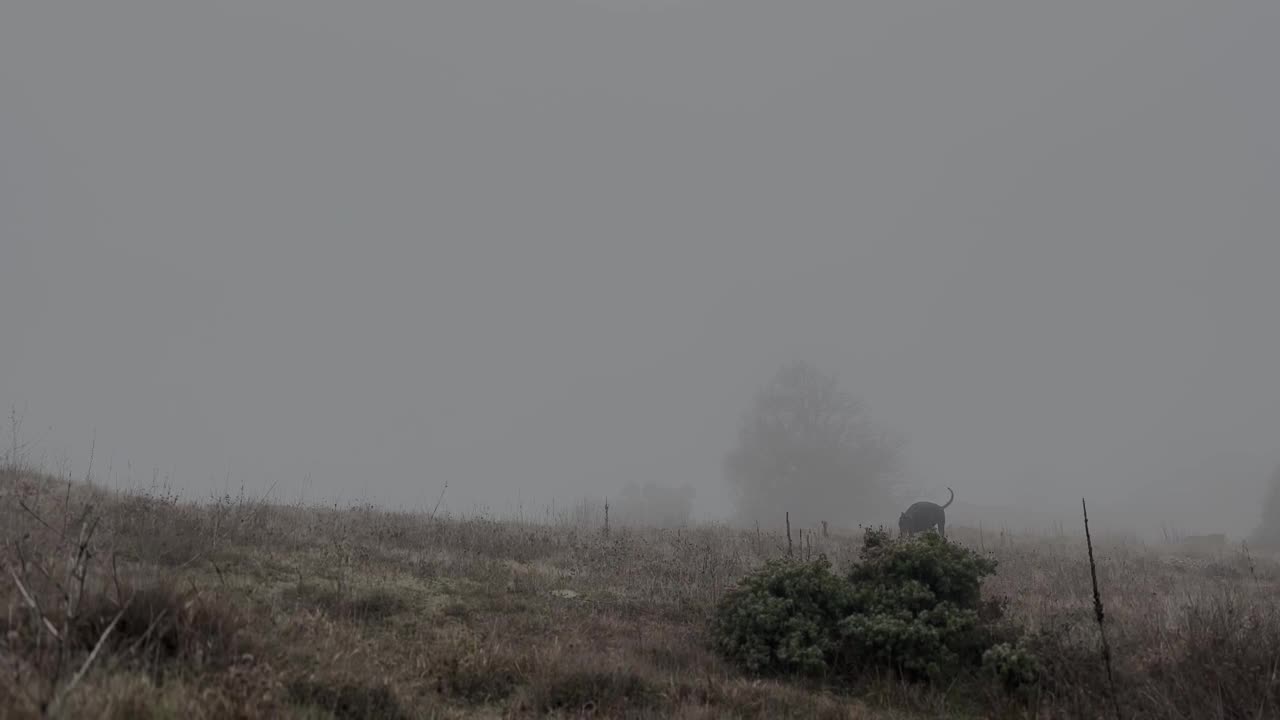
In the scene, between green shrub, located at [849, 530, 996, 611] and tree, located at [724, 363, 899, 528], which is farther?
tree, located at [724, 363, 899, 528]

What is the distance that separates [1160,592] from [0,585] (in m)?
16.4

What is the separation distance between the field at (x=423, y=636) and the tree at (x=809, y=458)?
27039mm

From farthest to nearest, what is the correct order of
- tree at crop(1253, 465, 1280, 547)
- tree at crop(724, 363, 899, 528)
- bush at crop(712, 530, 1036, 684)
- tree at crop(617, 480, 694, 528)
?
tree at crop(617, 480, 694, 528) < tree at crop(724, 363, 899, 528) < tree at crop(1253, 465, 1280, 547) < bush at crop(712, 530, 1036, 684)

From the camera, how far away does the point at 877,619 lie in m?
7.05

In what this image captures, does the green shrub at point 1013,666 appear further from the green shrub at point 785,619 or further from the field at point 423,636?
the green shrub at point 785,619

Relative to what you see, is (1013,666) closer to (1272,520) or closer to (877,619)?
(877,619)

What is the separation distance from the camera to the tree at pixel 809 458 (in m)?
39.3

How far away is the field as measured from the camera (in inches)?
156

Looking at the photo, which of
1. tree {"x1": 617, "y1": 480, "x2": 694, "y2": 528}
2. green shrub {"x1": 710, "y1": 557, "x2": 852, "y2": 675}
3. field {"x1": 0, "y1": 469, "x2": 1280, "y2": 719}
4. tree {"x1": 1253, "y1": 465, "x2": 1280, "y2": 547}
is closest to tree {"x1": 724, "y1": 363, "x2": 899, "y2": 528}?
tree {"x1": 617, "y1": 480, "x2": 694, "y2": 528}

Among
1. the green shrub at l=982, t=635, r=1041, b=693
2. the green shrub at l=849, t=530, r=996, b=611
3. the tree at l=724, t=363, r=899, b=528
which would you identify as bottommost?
the green shrub at l=982, t=635, r=1041, b=693

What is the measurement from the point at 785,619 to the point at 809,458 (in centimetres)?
3347

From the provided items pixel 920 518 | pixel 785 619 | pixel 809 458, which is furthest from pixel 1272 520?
pixel 785 619

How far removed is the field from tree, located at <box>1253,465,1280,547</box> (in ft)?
79.2

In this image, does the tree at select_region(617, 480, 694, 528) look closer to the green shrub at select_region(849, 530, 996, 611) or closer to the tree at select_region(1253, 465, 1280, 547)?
the tree at select_region(1253, 465, 1280, 547)
